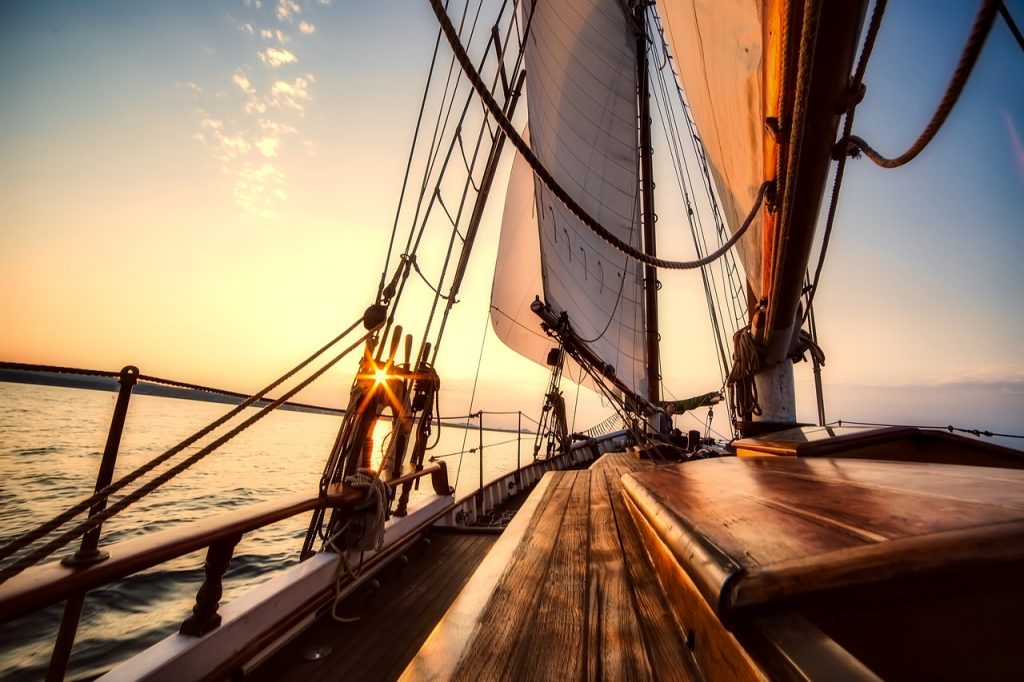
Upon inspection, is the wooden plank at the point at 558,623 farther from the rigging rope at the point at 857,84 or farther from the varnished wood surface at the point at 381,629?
the rigging rope at the point at 857,84

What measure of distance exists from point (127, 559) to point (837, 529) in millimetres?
1886

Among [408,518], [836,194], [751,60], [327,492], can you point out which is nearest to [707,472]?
[836,194]

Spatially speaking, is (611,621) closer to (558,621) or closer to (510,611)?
(558,621)

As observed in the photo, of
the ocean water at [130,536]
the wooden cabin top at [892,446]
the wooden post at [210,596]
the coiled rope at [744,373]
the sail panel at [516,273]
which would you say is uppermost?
the sail panel at [516,273]

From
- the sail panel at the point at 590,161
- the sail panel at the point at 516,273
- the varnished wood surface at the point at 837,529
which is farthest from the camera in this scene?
the sail panel at the point at 516,273

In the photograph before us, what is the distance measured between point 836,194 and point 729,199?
1.61 meters

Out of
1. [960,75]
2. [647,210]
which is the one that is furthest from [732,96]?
[647,210]

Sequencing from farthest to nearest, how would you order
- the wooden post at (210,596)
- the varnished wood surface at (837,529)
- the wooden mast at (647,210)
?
the wooden mast at (647,210)
the wooden post at (210,596)
the varnished wood surface at (837,529)

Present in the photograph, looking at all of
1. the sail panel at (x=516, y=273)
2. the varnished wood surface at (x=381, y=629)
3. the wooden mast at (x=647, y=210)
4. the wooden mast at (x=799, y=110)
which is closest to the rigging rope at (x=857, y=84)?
the wooden mast at (x=799, y=110)

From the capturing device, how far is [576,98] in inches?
410

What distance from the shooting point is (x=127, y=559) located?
124cm

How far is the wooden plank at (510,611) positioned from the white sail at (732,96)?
2.76 meters

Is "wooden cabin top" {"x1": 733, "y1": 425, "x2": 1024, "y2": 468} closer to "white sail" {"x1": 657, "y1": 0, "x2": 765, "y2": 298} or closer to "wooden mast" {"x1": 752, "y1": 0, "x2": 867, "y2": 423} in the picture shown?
"wooden mast" {"x1": 752, "y1": 0, "x2": 867, "y2": 423}

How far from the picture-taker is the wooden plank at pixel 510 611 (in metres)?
0.86
